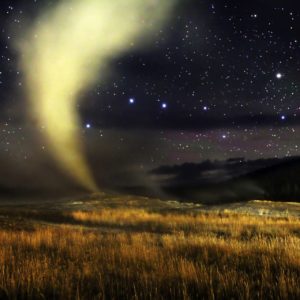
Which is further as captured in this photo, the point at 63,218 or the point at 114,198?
the point at 114,198

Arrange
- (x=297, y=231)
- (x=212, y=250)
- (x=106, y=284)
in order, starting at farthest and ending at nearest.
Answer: (x=297, y=231), (x=212, y=250), (x=106, y=284)

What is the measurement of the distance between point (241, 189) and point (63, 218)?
160467 mm

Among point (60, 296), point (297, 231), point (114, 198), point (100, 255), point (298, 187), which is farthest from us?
point (298, 187)

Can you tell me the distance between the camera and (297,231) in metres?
23.7

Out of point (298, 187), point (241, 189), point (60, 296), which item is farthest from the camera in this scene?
point (241, 189)

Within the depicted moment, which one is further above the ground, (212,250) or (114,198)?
(114,198)

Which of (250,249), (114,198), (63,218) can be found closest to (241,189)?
(114,198)

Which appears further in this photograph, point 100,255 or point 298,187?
point 298,187

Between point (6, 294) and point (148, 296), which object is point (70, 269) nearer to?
point (6, 294)

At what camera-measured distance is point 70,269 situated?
10.2m

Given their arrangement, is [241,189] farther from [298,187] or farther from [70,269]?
[70,269]

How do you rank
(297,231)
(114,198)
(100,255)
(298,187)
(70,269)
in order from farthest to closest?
(298,187)
(114,198)
(297,231)
(100,255)
(70,269)

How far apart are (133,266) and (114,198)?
58.6 m

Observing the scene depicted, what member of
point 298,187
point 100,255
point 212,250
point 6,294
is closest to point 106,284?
point 6,294
